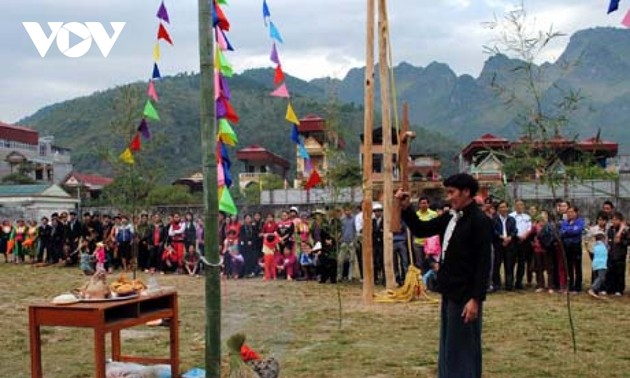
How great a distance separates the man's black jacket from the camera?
5.80 m

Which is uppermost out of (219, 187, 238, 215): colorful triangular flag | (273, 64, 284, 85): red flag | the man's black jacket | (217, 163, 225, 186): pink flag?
(273, 64, 284, 85): red flag

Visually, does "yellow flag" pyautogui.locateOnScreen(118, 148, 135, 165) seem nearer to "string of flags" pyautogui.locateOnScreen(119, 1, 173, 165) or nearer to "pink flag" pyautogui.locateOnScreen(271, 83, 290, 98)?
"string of flags" pyautogui.locateOnScreen(119, 1, 173, 165)

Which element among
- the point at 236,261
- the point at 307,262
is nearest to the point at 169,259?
the point at 236,261

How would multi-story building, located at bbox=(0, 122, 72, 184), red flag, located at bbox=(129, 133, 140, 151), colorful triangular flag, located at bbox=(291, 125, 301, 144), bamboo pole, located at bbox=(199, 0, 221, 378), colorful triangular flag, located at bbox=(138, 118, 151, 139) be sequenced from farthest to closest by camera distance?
multi-story building, located at bbox=(0, 122, 72, 184), red flag, located at bbox=(129, 133, 140, 151), colorful triangular flag, located at bbox=(138, 118, 151, 139), colorful triangular flag, located at bbox=(291, 125, 301, 144), bamboo pole, located at bbox=(199, 0, 221, 378)

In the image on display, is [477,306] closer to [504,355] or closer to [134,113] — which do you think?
[504,355]

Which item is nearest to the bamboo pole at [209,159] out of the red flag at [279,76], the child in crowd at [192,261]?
the red flag at [279,76]

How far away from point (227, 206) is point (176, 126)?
7360 centimetres

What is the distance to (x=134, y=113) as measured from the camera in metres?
13.0

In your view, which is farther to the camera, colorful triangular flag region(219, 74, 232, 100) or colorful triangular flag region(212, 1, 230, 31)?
colorful triangular flag region(219, 74, 232, 100)

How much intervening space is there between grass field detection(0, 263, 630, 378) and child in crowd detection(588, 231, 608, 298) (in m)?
0.30

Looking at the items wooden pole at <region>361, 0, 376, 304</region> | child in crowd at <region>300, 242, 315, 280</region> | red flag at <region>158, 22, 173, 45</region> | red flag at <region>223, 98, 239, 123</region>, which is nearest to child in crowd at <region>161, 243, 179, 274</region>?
child in crowd at <region>300, 242, 315, 280</region>

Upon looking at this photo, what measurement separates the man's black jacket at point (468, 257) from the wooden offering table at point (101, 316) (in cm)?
240

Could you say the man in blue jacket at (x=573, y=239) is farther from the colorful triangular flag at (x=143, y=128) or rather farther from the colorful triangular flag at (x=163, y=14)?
the colorful triangular flag at (x=163, y=14)

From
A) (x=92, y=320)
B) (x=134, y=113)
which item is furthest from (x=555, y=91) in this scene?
(x=134, y=113)
